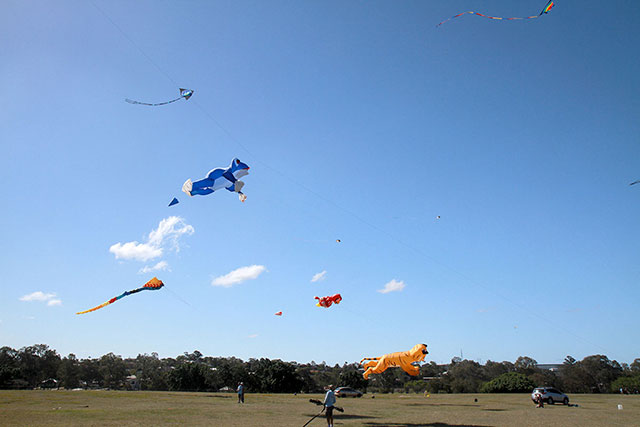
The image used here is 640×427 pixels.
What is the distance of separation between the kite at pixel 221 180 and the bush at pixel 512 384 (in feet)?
177

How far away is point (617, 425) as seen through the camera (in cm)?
1747

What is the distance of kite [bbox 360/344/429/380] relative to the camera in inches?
960

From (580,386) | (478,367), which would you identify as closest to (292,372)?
(580,386)

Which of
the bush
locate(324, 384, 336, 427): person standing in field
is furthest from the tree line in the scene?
locate(324, 384, 336, 427): person standing in field

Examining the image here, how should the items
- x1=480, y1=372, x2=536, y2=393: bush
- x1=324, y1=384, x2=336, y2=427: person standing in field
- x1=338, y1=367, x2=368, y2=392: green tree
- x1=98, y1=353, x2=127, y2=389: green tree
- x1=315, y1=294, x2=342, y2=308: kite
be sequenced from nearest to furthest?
x1=324, y1=384, x2=336, y2=427: person standing in field, x1=315, y1=294, x2=342, y2=308: kite, x1=480, y1=372, x2=536, y2=393: bush, x1=338, y1=367, x2=368, y2=392: green tree, x1=98, y1=353, x2=127, y2=389: green tree

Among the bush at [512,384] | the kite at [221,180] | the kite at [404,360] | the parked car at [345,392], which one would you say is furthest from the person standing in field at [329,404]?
the bush at [512,384]

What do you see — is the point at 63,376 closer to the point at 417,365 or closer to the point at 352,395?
the point at 352,395

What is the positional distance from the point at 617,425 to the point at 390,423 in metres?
10.0

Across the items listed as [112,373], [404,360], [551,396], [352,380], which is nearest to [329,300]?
[404,360]

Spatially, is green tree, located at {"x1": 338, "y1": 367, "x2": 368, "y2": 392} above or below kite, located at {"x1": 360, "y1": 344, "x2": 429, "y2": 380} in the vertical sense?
below

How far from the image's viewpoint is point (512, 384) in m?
55.4

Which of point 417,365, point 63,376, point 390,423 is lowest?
point 63,376

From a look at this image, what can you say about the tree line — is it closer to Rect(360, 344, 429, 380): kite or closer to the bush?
the bush

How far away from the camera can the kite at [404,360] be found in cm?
2439
